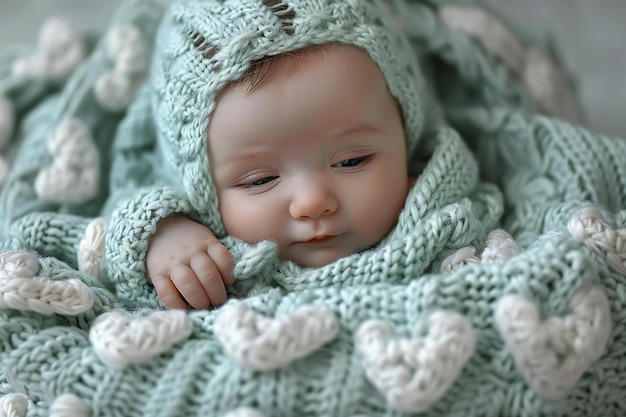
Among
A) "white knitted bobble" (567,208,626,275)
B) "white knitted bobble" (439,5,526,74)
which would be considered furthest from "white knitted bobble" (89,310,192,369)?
"white knitted bobble" (439,5,526,74)

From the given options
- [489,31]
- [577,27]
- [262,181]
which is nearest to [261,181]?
[262,181]

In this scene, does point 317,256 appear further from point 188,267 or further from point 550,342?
point 550,342

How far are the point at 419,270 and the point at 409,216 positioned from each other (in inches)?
4.2

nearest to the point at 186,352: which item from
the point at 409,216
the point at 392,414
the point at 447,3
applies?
the point at 392,414

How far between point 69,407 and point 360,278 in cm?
46

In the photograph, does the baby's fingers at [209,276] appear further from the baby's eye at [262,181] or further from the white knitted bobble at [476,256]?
the white knitted bobble at [476,256]

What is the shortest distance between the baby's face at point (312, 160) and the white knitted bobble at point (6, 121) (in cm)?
61

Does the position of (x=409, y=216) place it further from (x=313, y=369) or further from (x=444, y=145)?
(x=313, y=369)

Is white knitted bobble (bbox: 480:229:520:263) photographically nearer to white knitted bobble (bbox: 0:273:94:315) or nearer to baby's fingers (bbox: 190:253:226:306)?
baby's fingers (bbox: 190:253:226:306)

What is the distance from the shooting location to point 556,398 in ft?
3.26

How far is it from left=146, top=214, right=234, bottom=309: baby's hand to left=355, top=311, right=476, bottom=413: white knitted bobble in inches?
11.8

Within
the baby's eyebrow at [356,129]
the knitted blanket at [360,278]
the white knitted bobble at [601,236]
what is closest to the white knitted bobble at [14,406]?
the knitted blanket at [360,278]

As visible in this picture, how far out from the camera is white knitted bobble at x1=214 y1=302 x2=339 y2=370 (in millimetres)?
971

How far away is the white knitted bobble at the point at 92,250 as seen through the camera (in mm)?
1276
